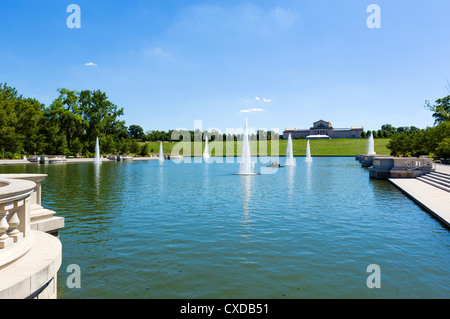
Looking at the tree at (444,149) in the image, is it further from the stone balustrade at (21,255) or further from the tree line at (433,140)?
the stone balustrade at (21,255)

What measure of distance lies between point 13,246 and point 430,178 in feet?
93.0

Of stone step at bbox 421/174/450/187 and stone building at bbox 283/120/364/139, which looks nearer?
stone step at bbox 421/174/450/187

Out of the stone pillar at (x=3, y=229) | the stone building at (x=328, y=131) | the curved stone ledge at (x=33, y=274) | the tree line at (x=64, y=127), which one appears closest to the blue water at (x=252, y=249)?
the curved stone ledge at (x=33, y=274)

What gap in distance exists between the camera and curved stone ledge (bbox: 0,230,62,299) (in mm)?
4539

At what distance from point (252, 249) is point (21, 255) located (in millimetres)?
5805

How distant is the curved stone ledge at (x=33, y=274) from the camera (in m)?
4.54

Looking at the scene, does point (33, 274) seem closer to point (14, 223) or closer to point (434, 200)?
point (14, 223)

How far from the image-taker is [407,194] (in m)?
19.5

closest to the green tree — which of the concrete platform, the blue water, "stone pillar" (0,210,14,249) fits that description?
the blue water

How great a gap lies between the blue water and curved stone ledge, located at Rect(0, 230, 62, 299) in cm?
108

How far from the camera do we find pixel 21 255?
560cm

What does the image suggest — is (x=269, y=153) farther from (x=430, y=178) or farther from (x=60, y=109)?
(x=430, y=178)

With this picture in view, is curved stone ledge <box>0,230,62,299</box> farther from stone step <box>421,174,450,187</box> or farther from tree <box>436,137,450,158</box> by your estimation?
tree <box>436,137,450,158</box>

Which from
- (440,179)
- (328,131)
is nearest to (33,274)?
(440,179)
